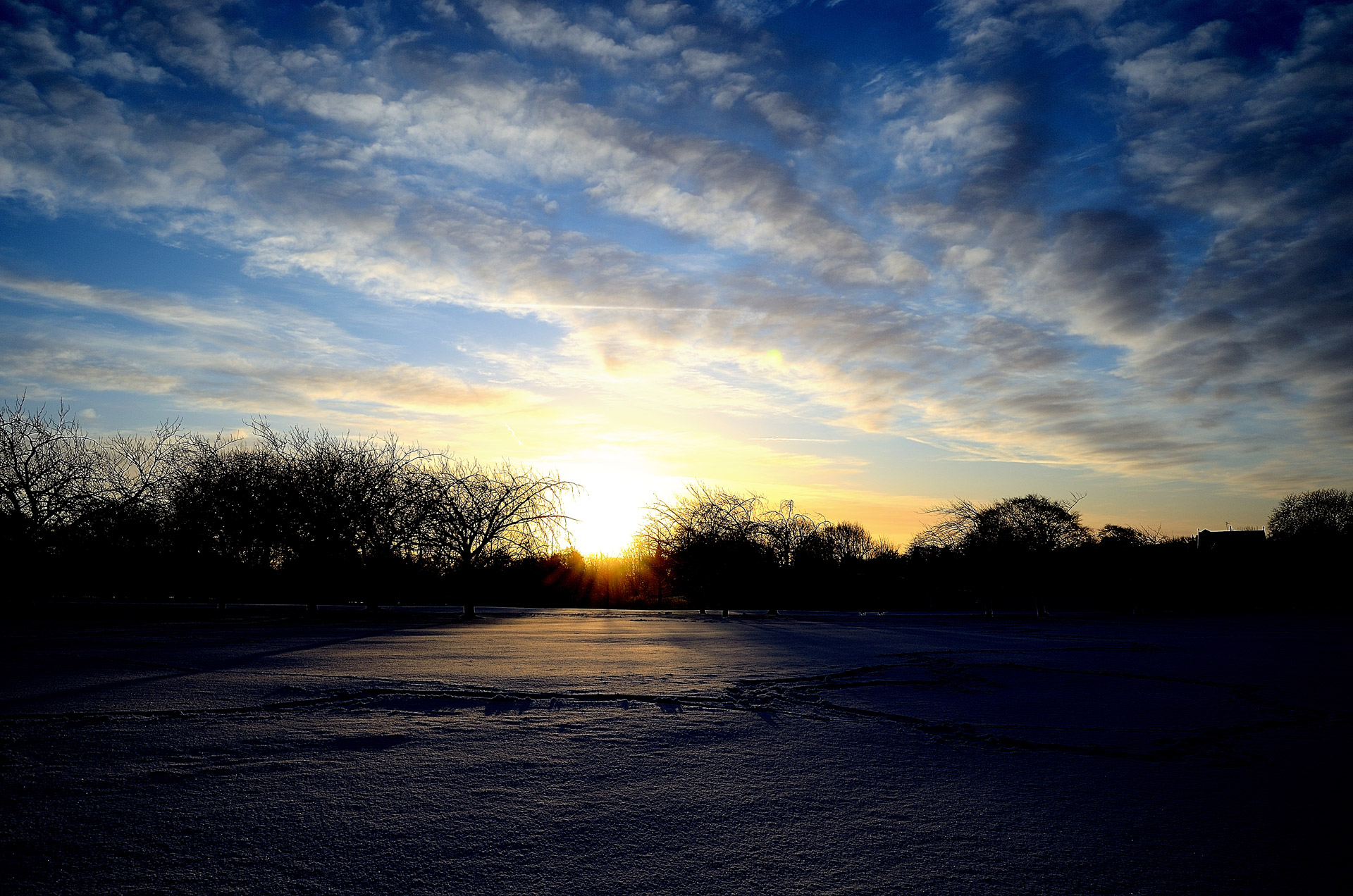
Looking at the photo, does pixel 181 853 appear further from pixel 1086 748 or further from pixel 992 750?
pixel 1086 748

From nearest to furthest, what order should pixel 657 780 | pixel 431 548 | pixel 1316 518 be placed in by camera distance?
pixel 657 780, pixel 431 548, pixel 1316 518

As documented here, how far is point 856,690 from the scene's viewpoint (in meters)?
10.1

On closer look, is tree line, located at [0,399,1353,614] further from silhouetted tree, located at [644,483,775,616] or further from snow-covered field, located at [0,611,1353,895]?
snow-covered field, located at [0,611,1353,895]

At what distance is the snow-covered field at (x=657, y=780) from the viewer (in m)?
3.84

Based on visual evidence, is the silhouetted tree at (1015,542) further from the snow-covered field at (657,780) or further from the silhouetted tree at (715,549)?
the snow-covered field at (657,780)

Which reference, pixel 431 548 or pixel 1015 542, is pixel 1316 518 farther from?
pixel 431 548

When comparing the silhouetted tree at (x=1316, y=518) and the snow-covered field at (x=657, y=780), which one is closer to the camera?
the snow-covered field at (x=657, y=780)

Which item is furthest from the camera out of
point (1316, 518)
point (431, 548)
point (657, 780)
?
point (1316, 518)

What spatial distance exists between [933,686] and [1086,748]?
12.6 feet

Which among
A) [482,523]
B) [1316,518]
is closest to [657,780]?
[482,523]

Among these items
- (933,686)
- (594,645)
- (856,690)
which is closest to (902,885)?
(856,690)

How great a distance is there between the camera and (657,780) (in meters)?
5.47

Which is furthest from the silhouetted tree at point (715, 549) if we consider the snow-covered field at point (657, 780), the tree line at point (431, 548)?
the snow-covered field at point (657, 780)

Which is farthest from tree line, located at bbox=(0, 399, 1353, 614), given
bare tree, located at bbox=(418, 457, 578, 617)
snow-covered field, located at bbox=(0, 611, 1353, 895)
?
snow-covered field, located at bbox=(0, 611, 1353, 895)
